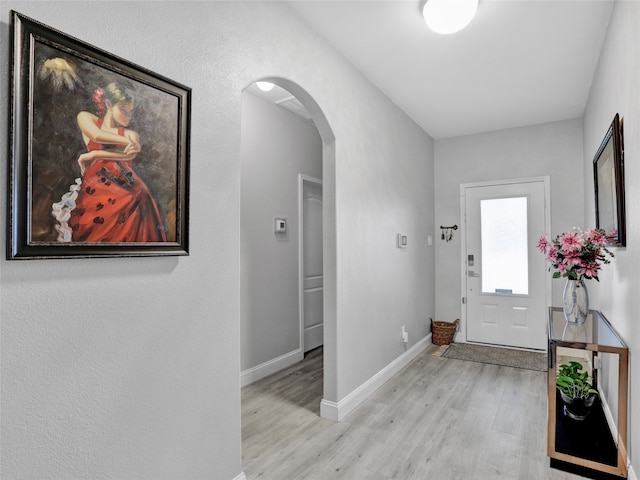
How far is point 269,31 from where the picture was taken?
2.16 meters

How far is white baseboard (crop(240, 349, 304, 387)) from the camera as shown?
3.41 m

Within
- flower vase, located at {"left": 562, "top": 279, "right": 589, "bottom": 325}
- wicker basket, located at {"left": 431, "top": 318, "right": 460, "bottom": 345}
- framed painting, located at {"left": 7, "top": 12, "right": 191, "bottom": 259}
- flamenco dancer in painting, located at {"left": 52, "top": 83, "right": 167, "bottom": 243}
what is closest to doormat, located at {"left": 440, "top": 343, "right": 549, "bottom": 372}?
wicker basket, located at {"left": 431, "top": 318, "right": 460, "bottom": 345}

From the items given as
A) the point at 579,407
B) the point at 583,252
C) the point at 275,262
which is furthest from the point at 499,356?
the point at 275,262

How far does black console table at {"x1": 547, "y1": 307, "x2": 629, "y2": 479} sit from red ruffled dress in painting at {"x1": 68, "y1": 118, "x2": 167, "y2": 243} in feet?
6.80

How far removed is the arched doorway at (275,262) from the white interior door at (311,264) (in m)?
0.29

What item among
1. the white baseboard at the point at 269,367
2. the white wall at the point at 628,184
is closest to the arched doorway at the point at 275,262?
the white baseboard at the point at 269,367

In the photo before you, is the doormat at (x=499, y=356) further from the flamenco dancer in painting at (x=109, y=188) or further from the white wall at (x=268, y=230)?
the flamenco dancer in painting at (x=109, y=188)

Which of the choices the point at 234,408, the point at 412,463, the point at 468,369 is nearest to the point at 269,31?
the point at 234,408

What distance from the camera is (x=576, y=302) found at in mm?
2455

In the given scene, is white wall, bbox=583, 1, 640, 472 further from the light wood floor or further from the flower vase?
the light wood floor

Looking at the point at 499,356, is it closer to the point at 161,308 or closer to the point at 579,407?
the point at 579,407

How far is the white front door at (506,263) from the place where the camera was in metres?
4.46

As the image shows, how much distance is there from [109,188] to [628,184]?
2.39m

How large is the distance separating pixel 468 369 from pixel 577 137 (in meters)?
2.86
